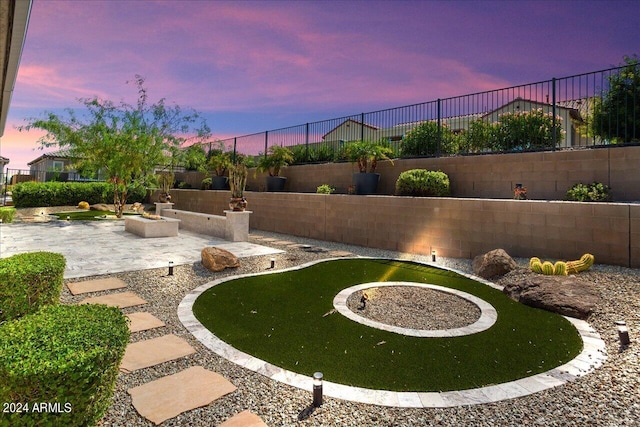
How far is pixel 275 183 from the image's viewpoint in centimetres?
1845

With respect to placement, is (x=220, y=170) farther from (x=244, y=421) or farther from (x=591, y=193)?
(x=244, y=421)

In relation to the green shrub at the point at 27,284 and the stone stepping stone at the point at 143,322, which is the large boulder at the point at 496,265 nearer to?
the stone stepping stone at the point at 143,322

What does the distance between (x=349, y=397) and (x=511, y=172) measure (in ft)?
33.3

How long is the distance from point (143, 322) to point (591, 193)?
10552 mm

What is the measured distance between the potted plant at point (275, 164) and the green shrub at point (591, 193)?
42.1 ft

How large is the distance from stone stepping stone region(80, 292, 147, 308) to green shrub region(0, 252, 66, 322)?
3.98ft

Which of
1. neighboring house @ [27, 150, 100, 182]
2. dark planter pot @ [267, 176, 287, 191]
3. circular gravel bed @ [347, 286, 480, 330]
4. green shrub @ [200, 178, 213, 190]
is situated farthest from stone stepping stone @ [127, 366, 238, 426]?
neighboring house @ [27, 150, 100, 182]

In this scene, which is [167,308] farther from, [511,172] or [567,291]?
[511,172]

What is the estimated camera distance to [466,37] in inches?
417

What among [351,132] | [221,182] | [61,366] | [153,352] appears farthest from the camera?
[221,182]

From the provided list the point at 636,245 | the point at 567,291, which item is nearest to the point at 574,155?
the point at 636,245

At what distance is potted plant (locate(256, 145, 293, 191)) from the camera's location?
18.2 metres

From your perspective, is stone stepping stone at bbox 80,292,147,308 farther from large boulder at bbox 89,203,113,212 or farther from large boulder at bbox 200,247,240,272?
large boulder at bbox 89,203,113,212

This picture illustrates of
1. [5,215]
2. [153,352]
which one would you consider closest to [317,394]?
[153,352]
